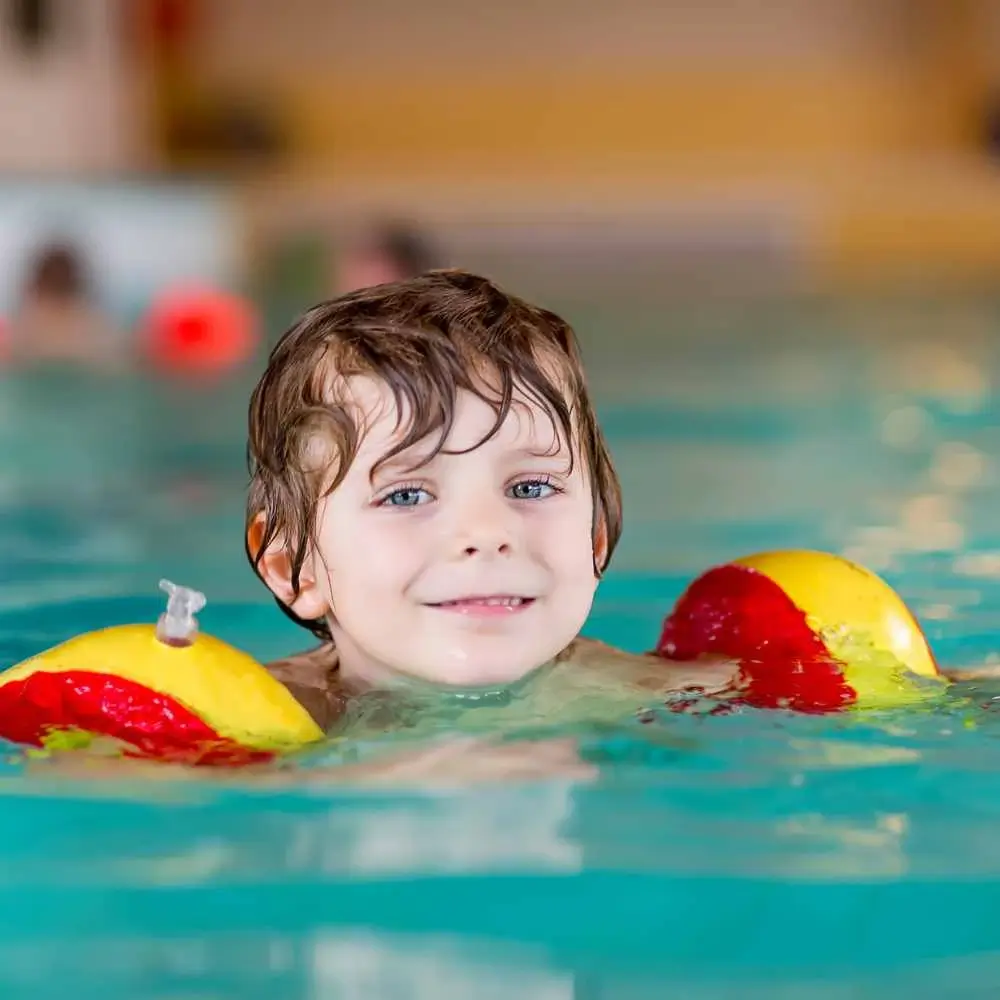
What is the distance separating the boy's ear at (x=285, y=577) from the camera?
2553mm

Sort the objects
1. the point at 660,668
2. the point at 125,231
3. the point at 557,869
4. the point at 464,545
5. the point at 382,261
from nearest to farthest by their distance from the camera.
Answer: the point at 557,869, the point at 464,545, the point at 660,668, the point at 382,261, the point at 125,231

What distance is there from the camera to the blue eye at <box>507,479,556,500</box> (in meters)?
2.42

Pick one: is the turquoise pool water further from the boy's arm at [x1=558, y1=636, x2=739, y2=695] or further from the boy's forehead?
the boy's forehead

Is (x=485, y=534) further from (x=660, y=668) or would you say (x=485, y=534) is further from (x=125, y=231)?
(x=125, y=231)

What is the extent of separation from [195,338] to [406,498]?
19.8 feet

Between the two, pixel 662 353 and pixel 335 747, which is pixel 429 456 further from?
pixel 662 353

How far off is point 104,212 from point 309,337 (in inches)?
362

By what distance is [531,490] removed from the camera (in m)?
2.43

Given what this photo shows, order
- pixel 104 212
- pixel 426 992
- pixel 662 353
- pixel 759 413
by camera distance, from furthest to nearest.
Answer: pixel 104 212, pixel 662 353, pixel 759 413, pixel 426 992

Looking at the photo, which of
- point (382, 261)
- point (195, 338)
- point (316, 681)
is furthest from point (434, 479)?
point (195, 338)

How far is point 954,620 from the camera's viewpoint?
3654mm

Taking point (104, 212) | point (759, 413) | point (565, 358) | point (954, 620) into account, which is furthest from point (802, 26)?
point (565, 358)

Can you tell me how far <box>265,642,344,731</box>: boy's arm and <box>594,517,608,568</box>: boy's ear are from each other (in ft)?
1.26

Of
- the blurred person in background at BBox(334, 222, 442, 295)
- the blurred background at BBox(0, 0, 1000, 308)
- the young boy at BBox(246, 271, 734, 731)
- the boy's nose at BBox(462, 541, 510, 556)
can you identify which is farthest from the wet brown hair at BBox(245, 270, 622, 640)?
the blurred background at BBox(0, 0, 1000, 308)
